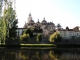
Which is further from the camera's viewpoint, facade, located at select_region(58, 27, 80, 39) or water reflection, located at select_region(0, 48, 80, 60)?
facade, located at select_region(58, 27, 80, 39)

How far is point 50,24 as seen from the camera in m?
134

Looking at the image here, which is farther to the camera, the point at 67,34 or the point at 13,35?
the point at 67,34

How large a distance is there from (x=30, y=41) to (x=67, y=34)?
3858cm

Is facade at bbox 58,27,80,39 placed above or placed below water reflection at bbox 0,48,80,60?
above

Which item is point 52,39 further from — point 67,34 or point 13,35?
point 67,34

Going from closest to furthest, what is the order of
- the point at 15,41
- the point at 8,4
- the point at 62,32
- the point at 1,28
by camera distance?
the point at 8,4, the point at 1,28, the point at 15,41, the point at 62,32

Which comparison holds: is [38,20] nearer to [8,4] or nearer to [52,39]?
[52,39]

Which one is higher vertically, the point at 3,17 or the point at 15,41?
the point at 3,17

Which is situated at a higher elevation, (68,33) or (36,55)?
(68,33)

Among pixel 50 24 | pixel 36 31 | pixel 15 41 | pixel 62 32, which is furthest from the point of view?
pixel 50 24

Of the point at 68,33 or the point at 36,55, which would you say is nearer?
the point at 36,55

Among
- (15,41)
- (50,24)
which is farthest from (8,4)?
(50,24)

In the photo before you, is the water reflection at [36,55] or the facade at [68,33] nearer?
the water reflection at [36,55]

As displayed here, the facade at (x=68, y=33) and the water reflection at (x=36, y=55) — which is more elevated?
the facade at (x=68, y=33)
